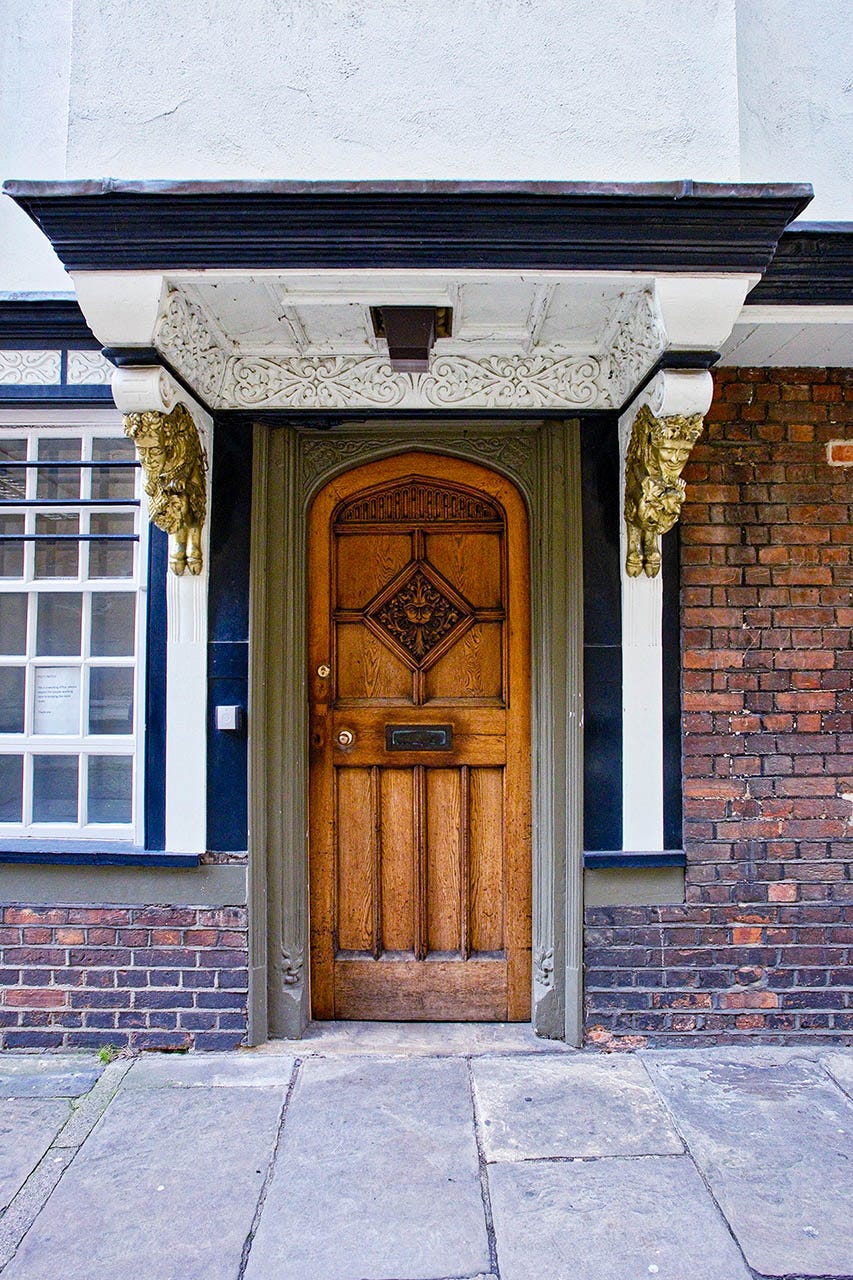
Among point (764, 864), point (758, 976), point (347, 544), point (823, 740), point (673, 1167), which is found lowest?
point (673, 1167)

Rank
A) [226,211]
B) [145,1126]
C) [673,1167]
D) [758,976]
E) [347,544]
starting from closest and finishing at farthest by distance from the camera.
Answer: [226,211], [673,1167], [145,1126], [758,976], [347,544]

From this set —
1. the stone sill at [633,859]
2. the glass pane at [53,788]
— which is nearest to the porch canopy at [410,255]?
the glass pane at [53,788]

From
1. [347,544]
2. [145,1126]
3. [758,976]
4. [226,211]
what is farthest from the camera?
[347,544]

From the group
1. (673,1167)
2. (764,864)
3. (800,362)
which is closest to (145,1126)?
(673,1167)

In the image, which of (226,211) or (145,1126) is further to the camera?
(145,1126)

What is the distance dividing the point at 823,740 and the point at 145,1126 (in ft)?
9.20

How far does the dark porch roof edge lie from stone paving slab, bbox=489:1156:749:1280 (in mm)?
2668

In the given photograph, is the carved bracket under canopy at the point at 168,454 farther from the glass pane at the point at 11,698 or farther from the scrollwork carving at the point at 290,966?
the scrollwork carving at the point at 290,966

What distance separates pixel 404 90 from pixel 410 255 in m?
0.55

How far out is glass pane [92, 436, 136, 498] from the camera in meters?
2.98

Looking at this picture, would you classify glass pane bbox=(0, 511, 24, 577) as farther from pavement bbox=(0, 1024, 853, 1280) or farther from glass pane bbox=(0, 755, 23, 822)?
pavement bbox=(0, 1024, 853, 1280)

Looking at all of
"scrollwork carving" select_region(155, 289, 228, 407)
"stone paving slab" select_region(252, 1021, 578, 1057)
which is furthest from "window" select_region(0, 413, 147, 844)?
"stone paving slab" select_region(252, 1021, 578, 1057)

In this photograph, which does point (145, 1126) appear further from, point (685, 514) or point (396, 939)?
point (685, 514)

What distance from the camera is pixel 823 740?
9.48 feet
